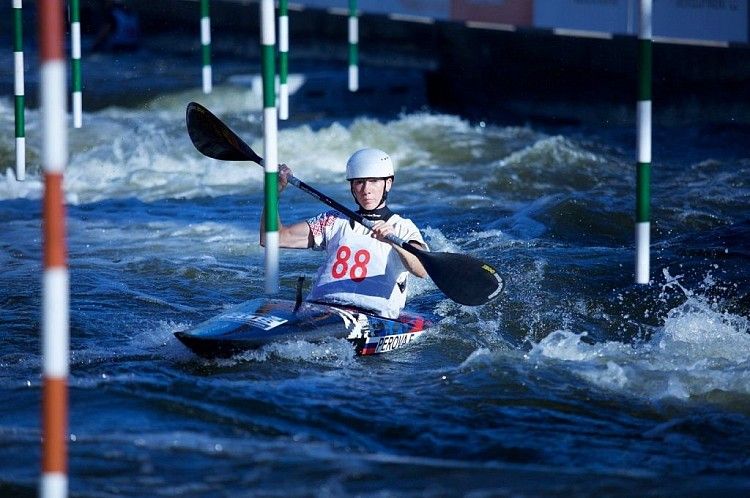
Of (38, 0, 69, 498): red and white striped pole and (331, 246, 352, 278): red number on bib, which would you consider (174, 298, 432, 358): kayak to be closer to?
(331, 246, 352, 278): red number on bib

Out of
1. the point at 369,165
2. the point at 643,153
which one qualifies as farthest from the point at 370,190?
the point at 643,153

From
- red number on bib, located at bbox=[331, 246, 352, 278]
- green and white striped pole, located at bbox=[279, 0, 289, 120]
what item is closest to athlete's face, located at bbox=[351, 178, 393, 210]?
red number on bib, located at bbox=[331, 246, 352, 278]

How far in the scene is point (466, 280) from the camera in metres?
5.51

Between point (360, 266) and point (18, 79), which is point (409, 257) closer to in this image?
point (360, 266)

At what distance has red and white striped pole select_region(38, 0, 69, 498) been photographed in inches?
110

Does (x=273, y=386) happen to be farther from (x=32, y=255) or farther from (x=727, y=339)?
(x=32, y=255)

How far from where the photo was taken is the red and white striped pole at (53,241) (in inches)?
110

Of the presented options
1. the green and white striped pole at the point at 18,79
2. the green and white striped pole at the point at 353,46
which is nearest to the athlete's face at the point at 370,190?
the green and white striped pole at the point at 18,79

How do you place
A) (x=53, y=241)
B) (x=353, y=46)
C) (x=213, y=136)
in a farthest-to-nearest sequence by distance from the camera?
(x=353, y=46), (x=213, y=136), (x=53, y=241)

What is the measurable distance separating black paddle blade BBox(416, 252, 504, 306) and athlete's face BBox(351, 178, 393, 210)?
1.18 feet

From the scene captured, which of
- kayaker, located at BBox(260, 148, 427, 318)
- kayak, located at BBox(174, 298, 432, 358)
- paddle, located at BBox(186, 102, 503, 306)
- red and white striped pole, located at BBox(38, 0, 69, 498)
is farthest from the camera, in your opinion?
kayaker, located at BBox(260, 148, 427, 318)

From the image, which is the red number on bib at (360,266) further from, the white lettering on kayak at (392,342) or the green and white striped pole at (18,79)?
the green and white striped pole at (18,79)

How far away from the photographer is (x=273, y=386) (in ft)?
16.0

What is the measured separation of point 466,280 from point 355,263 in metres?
0.51
